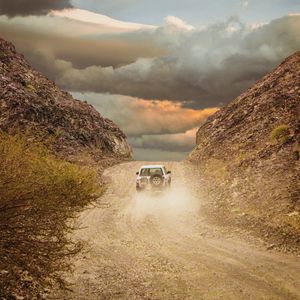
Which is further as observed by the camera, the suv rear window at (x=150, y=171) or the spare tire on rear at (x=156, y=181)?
the suv rear window at (x=150, y=171)

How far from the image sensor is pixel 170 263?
1399 centimetres

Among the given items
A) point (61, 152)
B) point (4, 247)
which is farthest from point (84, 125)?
point (4, 247)

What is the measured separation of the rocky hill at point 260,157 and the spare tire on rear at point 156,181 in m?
3.28

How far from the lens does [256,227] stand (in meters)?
19.4

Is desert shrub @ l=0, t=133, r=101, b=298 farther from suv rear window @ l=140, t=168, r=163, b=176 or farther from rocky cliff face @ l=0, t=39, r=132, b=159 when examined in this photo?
rocky cliff face @ l=0, t=39, r=132, b=159

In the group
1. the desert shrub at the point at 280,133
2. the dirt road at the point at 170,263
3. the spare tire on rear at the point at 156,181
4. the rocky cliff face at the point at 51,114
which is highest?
the rocky cliff face at the point at 51,114

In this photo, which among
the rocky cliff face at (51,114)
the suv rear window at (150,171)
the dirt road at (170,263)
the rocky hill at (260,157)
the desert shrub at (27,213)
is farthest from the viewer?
the rocky cliff face at (51,114)

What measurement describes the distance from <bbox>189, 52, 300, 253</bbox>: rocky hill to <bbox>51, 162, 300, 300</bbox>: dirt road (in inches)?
97.4

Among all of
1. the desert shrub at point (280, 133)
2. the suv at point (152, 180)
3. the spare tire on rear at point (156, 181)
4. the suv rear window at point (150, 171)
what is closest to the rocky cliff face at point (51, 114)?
the suv rear window at point (150, 171)

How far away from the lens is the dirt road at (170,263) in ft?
37.2

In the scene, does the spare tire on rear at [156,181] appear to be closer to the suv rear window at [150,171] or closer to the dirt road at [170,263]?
the suv rear window at [150,171]

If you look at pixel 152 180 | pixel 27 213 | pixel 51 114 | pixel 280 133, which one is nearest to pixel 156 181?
pixel 152 180

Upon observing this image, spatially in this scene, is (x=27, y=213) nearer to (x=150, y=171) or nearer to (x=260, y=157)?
(x=150, y=171)

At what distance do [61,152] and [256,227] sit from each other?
29.8m
